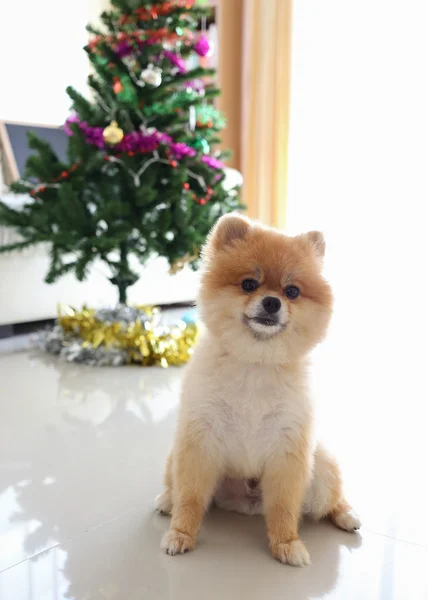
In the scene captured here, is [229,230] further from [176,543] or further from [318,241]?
[176,543]

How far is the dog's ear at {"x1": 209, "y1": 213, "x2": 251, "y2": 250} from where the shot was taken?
3.94 feet

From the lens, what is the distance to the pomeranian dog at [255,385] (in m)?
1.14

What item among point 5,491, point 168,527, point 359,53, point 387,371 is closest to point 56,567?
point 168,527

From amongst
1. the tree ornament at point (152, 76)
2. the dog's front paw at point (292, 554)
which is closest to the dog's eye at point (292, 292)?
the dog's front paw at point (292, 554)

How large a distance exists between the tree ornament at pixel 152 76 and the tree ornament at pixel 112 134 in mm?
263

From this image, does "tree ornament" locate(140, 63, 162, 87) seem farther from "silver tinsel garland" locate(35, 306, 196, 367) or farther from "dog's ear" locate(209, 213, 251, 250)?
"dog's ear" locate(209, 213, 251, 250)

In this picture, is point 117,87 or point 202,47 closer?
point 117,87

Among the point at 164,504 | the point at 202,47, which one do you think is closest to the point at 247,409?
the point at 164,504

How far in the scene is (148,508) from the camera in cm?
137

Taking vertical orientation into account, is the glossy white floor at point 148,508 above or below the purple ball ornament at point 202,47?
below

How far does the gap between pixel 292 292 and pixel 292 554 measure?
1.75 ft

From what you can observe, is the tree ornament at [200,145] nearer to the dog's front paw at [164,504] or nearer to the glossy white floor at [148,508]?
the glossy white floor at [148,508]

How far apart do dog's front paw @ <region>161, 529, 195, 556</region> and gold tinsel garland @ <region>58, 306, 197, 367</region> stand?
1559 mm

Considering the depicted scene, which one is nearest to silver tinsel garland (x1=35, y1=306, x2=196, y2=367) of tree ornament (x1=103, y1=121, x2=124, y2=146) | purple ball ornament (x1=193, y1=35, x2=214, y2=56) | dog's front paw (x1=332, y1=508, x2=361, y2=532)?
tree ornament (x1=103, y1=121, x2=124, y2=146)
